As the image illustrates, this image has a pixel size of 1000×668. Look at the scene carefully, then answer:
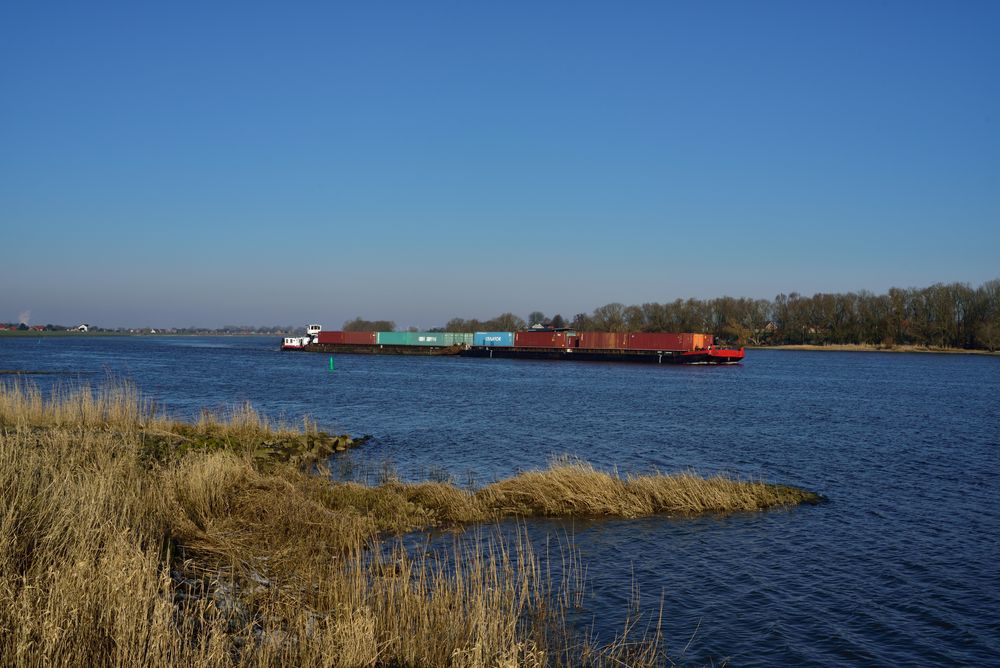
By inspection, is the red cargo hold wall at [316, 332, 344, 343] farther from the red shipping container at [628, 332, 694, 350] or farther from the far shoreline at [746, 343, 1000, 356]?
the far shoreline at [746, 343, 1000, 356]

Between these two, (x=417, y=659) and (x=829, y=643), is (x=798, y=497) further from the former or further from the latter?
(x=417, y=659)

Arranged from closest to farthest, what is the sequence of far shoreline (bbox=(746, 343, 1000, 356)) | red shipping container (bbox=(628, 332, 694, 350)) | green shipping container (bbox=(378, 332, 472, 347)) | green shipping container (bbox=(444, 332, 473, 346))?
red shipping container (bbox=(628, 332, 694, 350)), green shipping container (bbox=(444, 332, 473, 346)), green shipping container (bbox=(378, 332, 472, 347)), far shoreline (bbox=(746, 343, 1000, 356))

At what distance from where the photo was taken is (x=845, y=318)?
150625 mm

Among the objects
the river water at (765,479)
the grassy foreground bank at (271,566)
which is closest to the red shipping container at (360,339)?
the river water at (765,479)

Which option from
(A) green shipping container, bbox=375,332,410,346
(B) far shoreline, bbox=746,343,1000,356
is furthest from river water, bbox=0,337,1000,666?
(B) far shoreline, bbox=746,343,1000,356

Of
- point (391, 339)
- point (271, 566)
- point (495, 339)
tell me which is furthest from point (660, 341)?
point (271, 566)

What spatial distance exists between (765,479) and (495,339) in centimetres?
9384

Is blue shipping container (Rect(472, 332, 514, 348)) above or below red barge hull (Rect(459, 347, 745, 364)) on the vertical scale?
above

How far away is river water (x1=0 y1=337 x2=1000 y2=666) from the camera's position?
11.0 m

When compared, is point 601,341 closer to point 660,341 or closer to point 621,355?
point 621,355

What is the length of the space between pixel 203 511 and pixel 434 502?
17.0ft

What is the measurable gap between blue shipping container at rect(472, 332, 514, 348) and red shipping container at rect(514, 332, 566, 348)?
1.37 m

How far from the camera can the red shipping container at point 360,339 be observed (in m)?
124

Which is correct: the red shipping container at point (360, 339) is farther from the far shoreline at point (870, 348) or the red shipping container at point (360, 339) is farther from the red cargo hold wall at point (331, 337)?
the far shoreline at point (870, 348)
